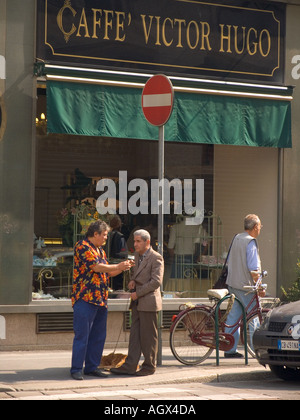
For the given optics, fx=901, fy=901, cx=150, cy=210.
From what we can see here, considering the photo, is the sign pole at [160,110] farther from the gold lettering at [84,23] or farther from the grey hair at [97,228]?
the gold lettering at [84,23]

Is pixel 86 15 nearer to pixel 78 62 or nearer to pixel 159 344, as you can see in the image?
pixel 78 62

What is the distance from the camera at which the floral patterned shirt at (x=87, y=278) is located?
411 inches

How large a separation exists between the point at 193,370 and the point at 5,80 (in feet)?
15.9

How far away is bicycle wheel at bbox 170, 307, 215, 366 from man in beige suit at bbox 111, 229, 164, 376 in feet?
2.44

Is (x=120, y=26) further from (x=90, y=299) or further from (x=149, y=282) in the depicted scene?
(x=90, y=299)

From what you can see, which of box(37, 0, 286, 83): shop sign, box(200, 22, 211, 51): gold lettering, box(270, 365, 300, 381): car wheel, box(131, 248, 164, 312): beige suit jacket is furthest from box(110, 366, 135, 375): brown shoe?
box(200, 22, 211, 51): gold lettering

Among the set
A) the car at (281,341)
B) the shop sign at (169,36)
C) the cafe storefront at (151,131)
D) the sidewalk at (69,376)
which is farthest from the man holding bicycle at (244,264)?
the shop sign at (169,36)

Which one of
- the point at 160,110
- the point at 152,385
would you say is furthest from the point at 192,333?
the point at 160,110

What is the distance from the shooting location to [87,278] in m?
10.5

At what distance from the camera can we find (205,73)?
13969mm

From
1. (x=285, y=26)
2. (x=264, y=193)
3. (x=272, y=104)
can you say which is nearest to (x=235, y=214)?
(x=264, y=193)

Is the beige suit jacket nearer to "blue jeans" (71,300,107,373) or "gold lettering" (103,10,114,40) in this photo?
"blue jeans" (71,300,107,373)

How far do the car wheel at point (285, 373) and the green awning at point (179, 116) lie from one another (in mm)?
4213

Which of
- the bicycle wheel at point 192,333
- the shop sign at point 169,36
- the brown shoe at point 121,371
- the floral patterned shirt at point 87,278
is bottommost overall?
the brown shoe at point 121,371
